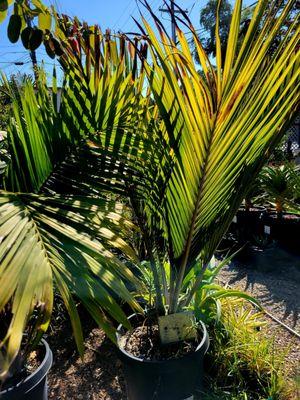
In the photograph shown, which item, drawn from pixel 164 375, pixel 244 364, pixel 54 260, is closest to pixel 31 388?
pixel 164 375

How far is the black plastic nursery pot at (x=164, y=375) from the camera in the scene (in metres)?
1.39

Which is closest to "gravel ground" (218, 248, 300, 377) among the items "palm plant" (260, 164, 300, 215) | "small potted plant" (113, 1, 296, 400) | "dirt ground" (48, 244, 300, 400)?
"dirt ground" (48, 244, 300, 400)

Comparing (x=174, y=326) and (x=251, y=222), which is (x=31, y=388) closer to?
(x=174, y=326)

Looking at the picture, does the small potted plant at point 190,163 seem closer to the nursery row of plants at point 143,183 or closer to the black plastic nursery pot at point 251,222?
the nursery row of plants at point 143,183

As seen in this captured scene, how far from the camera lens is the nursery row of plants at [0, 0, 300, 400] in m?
0.86

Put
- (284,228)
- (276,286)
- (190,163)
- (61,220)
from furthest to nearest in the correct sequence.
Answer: (284,228), (276,286), (190,163), (61,220)

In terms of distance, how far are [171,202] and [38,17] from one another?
2.41 ft

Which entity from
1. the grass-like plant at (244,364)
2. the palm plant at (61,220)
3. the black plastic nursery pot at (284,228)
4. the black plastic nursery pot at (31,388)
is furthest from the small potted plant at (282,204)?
the black plastic nursery pot at (31,388)

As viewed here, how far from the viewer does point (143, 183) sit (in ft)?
4.85

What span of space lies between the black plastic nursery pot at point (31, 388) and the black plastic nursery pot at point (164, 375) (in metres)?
0.33

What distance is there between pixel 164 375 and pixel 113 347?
803 mm

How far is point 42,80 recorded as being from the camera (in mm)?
1693

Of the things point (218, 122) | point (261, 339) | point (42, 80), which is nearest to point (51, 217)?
point (218, 122)

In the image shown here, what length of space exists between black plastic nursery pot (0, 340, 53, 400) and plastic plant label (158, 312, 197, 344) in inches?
20.1
